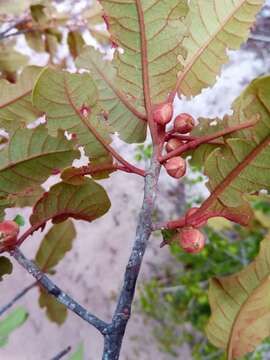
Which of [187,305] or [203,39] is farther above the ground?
[203,39]

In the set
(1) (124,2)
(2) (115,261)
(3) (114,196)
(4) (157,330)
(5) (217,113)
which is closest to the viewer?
(1) (124,2)

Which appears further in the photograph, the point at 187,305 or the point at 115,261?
the point at 115,261

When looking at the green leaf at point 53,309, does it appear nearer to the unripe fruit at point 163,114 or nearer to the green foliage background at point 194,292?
the unripe fruit at point 163,114

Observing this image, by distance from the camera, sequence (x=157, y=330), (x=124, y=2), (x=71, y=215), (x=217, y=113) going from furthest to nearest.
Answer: (x=217, y=113) → (x=157, y=330) → (x=71, y=215) → (x=124, y=2)

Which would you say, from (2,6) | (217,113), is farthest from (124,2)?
(217,113)

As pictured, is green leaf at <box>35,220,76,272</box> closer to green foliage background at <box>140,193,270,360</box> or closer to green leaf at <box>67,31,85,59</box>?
green leaf at <box>67,31,85,59</box>

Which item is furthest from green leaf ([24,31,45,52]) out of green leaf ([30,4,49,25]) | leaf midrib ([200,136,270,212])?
leaf midrib ([200,136,270,212])

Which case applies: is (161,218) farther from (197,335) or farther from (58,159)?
(58,159)

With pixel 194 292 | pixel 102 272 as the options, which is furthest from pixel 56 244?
pixel 102 272
